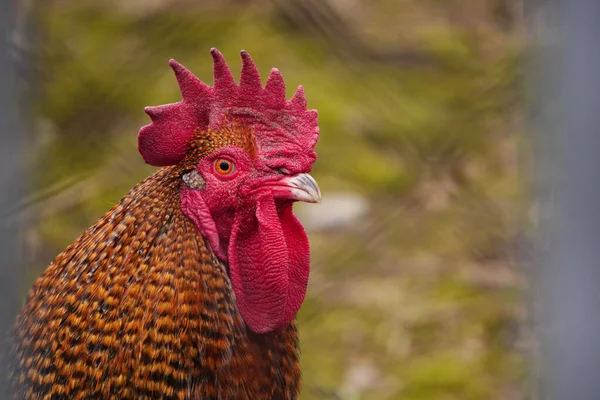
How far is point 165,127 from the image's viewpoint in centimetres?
145

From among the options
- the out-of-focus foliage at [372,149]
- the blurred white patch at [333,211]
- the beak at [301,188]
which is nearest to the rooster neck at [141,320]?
the beak at [301,188]

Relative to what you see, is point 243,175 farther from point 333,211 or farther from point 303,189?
point 333,211

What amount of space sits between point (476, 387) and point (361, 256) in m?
0.66

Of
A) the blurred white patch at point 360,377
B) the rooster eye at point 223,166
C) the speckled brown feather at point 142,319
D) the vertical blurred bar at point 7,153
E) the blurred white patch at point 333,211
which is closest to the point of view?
the vertical blurred bar at point 7,153

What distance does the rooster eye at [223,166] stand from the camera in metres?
A: 1.43

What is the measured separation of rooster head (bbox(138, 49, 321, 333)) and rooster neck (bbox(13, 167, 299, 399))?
37 mm

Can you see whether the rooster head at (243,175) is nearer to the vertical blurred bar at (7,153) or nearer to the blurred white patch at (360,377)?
the vertical blurred bar at (7,153)

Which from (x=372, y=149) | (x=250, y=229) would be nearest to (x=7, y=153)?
(x=250, y=229)

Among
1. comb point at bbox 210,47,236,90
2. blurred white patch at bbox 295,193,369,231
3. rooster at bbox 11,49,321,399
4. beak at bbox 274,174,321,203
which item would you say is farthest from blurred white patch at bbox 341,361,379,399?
comb point at bbox 210,47,236,90

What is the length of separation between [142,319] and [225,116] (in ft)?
1.39

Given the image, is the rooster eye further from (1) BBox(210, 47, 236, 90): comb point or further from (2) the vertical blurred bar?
(2) the vertical blurred bar

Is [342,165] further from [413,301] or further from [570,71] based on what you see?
[570,71]

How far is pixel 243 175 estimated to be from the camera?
Result: 1.43 m

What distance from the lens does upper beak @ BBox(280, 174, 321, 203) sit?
1.41 m
